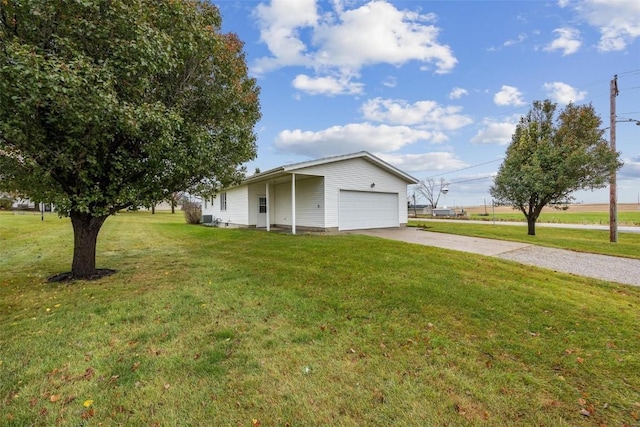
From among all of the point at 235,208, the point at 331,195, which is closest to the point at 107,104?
the point at 331,195

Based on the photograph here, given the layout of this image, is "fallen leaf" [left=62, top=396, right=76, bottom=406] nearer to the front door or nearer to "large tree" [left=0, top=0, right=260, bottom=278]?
"large tree" [left=0, top=0, right=260, bottom=278]

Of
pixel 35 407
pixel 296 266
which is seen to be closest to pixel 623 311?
pixel 296 266

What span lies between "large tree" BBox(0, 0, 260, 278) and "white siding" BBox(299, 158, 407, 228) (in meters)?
6.50

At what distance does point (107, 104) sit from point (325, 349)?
4510 mm

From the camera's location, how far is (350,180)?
48.1 feet

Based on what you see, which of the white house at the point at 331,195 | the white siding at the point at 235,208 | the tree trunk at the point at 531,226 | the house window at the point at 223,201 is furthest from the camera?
the house window at the point at 223,201

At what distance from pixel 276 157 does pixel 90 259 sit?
19.1 meters

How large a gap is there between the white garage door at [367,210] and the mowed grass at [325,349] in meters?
8.12

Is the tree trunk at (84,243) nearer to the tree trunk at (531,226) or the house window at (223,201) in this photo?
the house window at (223,201)

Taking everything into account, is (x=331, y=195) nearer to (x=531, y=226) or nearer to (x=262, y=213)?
(x=262, y=213)

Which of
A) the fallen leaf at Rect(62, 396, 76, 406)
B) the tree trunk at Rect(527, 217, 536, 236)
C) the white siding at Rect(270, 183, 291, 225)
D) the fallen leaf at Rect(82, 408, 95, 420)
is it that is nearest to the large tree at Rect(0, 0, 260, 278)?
the fallen leaf at Rect(62, 396, 76, 406)

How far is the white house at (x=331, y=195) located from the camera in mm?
13891

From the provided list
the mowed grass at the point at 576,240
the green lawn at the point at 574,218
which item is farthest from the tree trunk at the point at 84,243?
the green lawn at the point at 574,218

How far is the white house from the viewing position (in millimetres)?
13891
